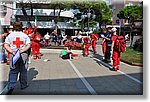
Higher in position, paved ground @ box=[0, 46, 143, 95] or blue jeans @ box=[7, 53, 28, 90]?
blue jeans @ box=[7, 53, 28, 90]

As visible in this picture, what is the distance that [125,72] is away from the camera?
10680 millimetres

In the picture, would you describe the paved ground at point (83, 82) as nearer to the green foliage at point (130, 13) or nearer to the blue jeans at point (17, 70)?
the blue jeans at point (17, 70)

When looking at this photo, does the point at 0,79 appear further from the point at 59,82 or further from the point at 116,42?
the point at 116,42

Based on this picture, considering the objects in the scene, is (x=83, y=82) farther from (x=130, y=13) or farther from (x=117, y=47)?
(x=130, y=13)

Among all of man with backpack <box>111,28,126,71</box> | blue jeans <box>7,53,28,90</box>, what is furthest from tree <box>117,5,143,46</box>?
blue jeans <box>7,53,28,90</box>

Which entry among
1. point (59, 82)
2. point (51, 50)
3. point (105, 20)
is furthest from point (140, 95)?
point (105, 20)

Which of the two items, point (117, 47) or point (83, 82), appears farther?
point (117, 47)

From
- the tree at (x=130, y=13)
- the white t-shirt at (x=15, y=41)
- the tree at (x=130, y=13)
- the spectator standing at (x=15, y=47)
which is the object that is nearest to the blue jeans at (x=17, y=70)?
the spectator standing at (x=15, y=47)

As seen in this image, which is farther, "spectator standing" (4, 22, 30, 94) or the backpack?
the backpack

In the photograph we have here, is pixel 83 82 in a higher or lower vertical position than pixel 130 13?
lower

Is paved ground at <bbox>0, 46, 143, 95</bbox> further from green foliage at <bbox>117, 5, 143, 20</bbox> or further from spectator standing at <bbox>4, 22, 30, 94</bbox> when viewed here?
green foliage at <bbox>117, 5, 143, 20</bbox>

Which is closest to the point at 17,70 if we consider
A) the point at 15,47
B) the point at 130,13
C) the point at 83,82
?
the point at 15,47

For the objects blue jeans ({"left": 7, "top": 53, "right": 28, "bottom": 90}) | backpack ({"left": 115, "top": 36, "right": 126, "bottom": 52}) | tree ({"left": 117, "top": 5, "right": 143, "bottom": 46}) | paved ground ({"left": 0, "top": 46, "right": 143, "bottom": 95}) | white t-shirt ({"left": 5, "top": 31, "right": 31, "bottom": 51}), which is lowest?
paved ground ({"left": 0, "top": 46, "right": 143, "bottom": 95})

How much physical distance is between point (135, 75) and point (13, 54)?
15.9 feet
